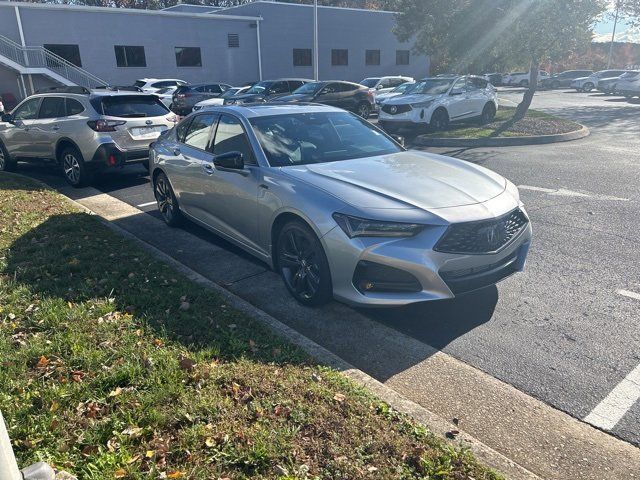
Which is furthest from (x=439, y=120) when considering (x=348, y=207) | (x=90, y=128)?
(x=348, y=207)

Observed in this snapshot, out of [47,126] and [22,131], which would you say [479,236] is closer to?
[47,126]

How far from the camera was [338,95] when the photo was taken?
Answer: 64.7 feet

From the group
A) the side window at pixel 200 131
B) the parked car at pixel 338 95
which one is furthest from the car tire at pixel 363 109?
the side window at pixel 200 131

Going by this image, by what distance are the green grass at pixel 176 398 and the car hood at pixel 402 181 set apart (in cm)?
127

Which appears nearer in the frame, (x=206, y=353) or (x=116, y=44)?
(x=206, y=353)

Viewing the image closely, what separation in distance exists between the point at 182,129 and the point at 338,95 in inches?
544

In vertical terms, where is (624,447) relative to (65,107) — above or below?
below

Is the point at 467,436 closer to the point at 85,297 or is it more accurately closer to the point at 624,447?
the point at 624,447

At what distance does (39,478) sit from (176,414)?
77cm

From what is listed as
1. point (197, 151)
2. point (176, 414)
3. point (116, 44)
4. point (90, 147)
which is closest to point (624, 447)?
point (176, 414)

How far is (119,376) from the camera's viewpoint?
3307 millimetres

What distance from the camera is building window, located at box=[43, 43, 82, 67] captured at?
1062 inches

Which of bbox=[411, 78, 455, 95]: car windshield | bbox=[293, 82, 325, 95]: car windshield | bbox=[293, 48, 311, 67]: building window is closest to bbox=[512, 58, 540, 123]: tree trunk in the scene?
bbox=[411, 78, 455, 95]: car windshield

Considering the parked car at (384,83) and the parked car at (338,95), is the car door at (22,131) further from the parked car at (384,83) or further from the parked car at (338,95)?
the parked car at (384,83)
